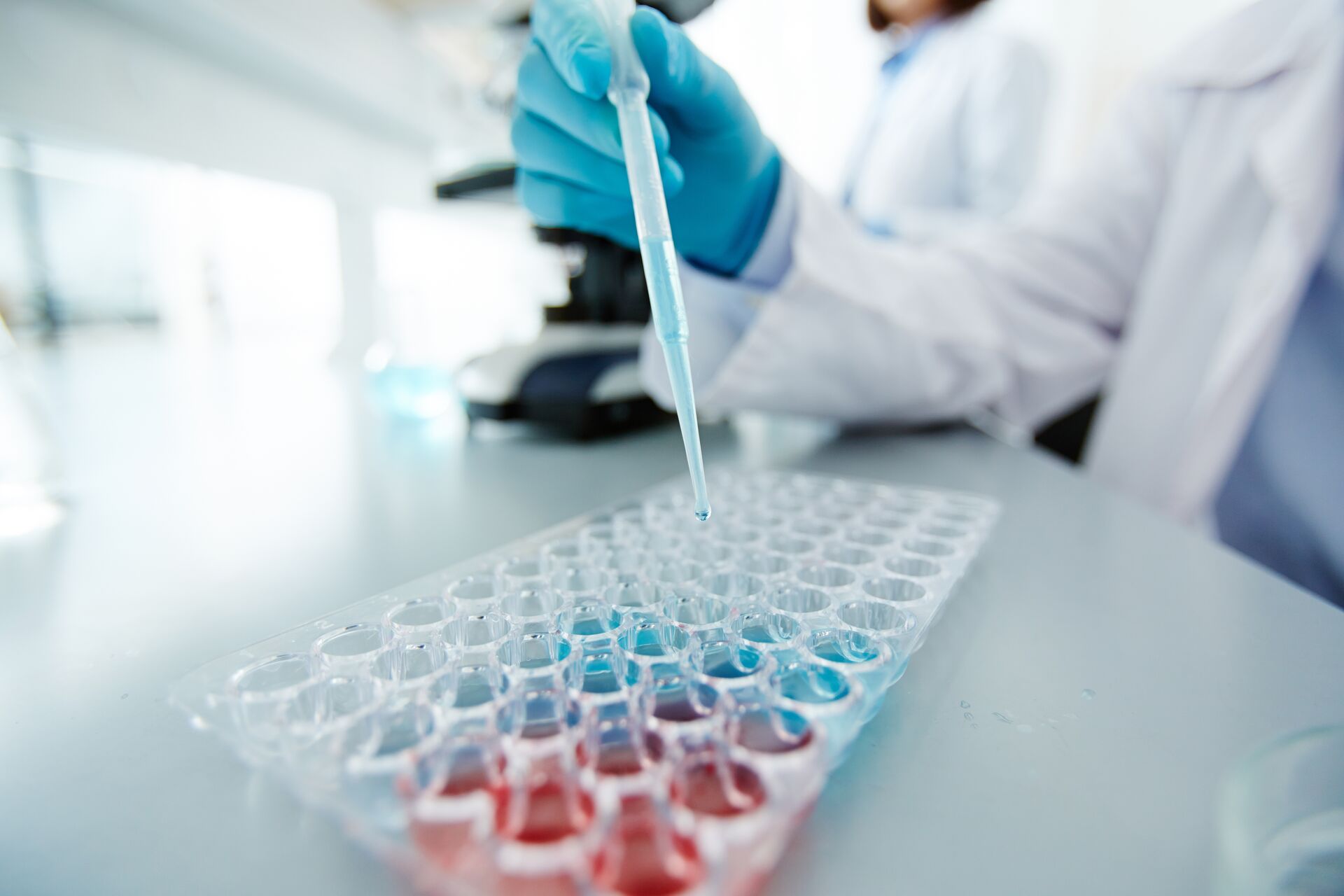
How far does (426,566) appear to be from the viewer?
1.23ft

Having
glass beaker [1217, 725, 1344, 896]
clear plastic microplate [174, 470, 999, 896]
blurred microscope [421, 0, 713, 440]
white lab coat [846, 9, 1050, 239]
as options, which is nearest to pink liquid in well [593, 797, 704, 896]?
clear plastic microplate [174, 470, 999, 896]

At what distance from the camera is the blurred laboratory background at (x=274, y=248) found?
24.0 inches

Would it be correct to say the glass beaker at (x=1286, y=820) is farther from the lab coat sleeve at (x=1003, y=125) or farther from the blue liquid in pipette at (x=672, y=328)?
the lab coat sleeve at (x=1003, y=125)

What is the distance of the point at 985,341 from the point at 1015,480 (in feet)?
0.76

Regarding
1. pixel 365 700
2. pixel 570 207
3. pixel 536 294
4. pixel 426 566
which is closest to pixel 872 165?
pixel 536 294

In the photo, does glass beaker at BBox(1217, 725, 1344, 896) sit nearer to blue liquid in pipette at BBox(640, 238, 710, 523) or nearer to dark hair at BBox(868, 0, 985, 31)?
blue liquid in pipette at BBox(640, 238, 710, 523)

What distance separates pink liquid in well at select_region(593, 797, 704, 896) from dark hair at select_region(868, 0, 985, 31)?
219 centimetres

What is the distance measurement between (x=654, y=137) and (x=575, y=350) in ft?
1.14

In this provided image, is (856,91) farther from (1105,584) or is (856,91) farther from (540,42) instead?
(1105,584)

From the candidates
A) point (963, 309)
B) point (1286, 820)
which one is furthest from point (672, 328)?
point (963, 309)

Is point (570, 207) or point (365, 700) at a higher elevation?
point (570, 207)

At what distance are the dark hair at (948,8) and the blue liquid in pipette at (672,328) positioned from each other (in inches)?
75.8

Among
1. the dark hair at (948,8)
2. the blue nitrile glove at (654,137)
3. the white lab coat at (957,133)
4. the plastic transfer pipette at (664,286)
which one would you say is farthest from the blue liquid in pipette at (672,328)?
the dark hair at (948,8)

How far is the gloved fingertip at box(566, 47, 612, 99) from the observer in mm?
423
